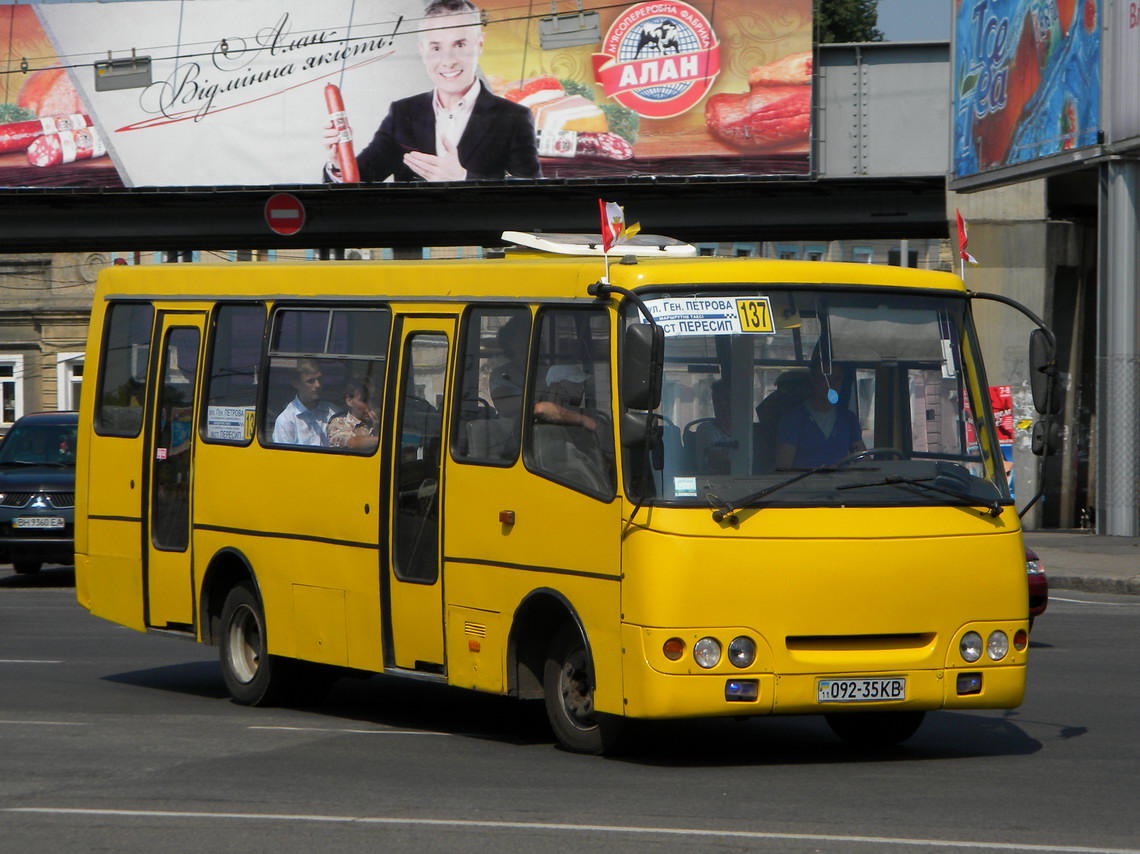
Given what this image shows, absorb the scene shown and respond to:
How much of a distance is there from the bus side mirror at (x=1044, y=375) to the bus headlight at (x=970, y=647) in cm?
109

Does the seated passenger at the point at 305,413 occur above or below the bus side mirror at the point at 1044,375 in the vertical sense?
below

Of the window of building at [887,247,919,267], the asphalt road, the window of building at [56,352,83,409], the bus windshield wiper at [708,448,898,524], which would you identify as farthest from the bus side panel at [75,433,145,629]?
the window of building at [887,247,919,267]

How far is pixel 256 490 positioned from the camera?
1111 centimetres

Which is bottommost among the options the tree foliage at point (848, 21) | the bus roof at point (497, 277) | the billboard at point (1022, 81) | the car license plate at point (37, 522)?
the car license plate at point (37, 522)

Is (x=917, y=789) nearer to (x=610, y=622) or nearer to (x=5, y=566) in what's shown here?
(x=610, y=622)

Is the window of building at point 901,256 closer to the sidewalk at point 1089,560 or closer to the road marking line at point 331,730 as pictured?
the sidewalk at point 1089,560

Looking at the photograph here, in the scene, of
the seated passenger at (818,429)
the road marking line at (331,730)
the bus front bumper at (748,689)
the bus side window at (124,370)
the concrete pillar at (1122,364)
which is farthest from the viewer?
the concrete pillar at (1122,364)

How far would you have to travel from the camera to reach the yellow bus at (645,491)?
8336mm

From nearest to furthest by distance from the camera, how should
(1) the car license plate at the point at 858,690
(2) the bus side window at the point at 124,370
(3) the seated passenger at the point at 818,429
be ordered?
1. (1) the car license plate at the point at 858,690
2. (3) the seated passenger at the point at 818,429
3. (2) the bus side window at the point at 124,370

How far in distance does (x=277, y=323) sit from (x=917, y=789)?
5.04 m

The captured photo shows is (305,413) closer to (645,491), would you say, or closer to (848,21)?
(645,491)

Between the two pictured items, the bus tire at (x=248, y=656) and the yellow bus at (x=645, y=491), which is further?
the bus tire at (x=248, y=656)

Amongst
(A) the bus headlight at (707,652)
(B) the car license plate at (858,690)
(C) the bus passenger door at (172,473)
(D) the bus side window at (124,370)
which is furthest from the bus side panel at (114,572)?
(B) the car license plate at (858,690)

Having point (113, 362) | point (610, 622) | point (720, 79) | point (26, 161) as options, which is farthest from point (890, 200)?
point (610, 622)
